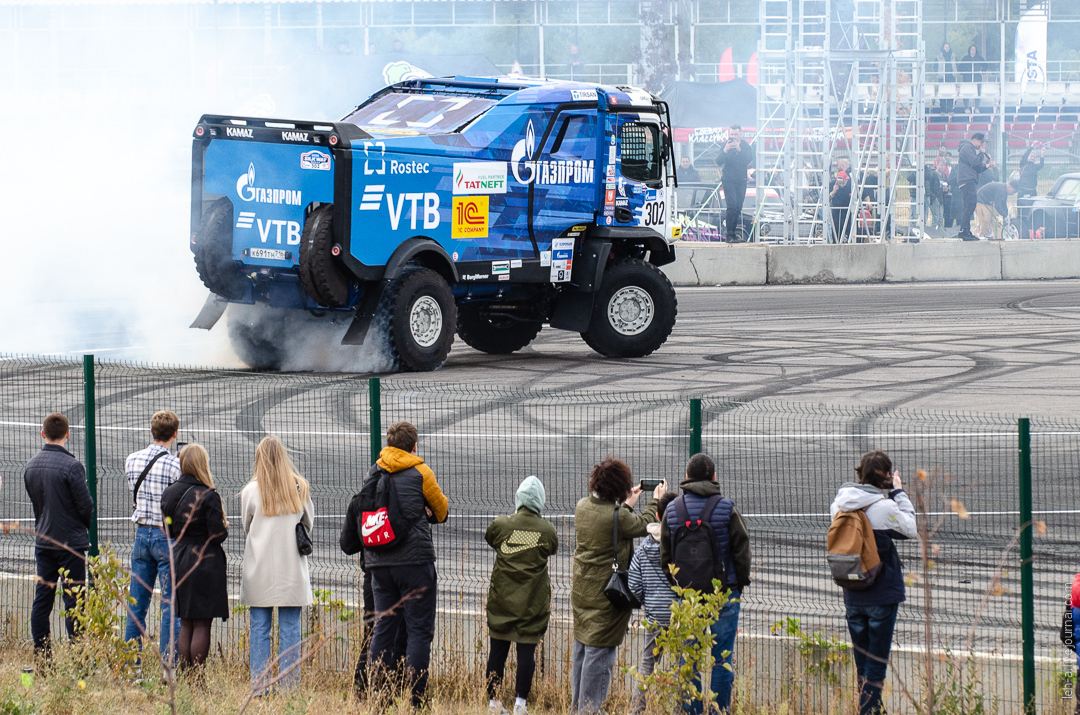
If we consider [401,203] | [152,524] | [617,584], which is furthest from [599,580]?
[401,203]

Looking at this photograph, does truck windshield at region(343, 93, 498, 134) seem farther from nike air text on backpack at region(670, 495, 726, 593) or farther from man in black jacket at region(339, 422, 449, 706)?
nike air text on backpack at region(670, 495, 726, 593)

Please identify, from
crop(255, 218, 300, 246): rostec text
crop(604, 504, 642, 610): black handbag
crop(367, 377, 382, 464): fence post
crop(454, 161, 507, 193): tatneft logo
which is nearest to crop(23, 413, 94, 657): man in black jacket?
crop(367, 377, 382, 464): fence post

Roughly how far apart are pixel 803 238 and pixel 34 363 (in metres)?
17.3

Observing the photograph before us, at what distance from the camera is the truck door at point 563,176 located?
49.1 feet

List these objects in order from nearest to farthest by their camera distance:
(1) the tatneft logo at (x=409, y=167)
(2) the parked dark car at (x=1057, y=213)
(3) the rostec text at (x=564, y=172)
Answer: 1. (1) the tatneft logo at (x=409, y=167)
2. (3) the rostec text at (x=564, y=172)
3. (2) the parked dark car at (x=1057, y=213)

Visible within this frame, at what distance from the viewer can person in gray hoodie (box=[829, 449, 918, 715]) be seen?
6195 mm

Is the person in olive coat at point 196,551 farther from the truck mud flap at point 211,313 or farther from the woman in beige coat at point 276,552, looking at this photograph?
the truck mud flap at point 211,313

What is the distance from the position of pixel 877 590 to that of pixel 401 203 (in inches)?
339

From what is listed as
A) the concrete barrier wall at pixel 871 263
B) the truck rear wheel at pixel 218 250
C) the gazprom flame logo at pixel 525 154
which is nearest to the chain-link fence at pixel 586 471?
the truck rear wheel at pixel 218 250

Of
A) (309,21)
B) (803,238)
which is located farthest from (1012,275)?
(309,21)

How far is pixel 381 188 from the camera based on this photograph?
13.7 m

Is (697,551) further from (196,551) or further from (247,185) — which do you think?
(247,185)

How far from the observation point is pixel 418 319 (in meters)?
14.3

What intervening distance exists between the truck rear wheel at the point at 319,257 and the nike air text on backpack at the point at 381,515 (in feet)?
23.7
